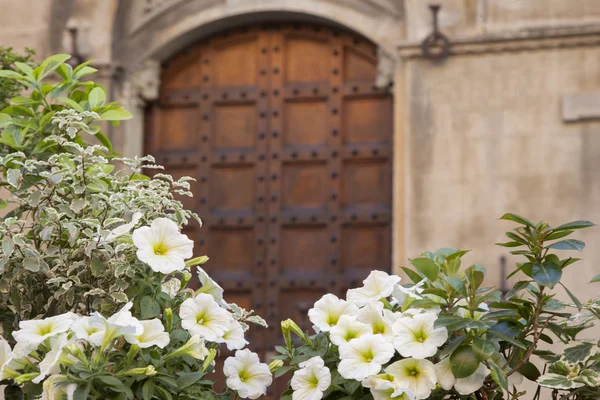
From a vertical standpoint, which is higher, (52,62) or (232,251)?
(52,62)

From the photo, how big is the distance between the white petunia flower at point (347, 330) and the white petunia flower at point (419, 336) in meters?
0.09

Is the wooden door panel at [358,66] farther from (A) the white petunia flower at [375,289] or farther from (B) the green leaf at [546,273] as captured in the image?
(B) the green leaf at [546,273]

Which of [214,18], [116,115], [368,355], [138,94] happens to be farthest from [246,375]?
[138,94]

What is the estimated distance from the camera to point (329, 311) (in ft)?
8.34

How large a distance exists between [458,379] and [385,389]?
184mm

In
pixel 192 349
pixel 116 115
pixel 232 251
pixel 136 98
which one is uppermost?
pixel 136 98

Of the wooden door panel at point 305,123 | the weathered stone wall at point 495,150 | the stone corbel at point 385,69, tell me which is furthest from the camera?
the wooden door panel at point 305,123

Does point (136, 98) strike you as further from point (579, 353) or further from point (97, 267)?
point (579, 353)

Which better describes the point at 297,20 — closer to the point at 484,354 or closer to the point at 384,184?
the point at 384,184

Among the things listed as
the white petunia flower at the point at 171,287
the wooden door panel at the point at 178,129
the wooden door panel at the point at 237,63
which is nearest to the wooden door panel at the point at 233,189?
the wooden door panel at the point at 178,129

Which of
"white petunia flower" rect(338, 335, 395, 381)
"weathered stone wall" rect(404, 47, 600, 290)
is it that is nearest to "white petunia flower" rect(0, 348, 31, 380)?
"white petunia flower" rect(338, 335, 395, 381)

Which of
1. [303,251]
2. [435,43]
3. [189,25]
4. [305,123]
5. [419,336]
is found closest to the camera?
[419,336]

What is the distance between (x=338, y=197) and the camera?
6.98 metres

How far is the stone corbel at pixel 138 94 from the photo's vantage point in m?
7.32
